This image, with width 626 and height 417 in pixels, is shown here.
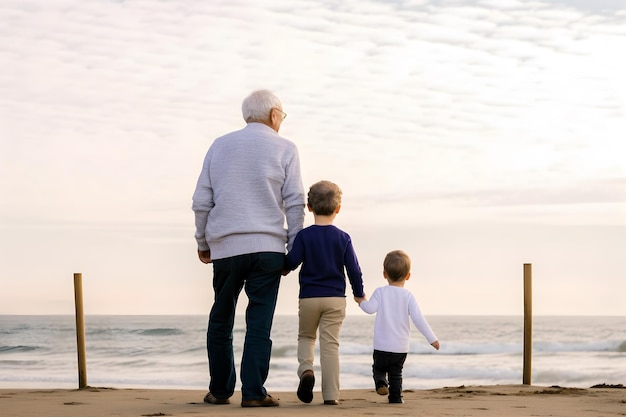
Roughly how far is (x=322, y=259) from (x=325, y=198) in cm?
36

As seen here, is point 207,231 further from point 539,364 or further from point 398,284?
point 539,364

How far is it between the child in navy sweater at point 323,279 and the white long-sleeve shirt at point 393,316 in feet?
1.23

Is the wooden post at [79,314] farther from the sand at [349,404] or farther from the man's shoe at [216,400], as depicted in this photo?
the man's shoe at [216,400]

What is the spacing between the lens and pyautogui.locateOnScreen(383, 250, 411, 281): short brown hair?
5.10m

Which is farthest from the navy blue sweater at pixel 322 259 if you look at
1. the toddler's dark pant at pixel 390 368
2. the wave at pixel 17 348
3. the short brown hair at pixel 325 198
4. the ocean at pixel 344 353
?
the wave at pixel 17 348

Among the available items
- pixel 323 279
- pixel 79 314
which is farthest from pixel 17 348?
pixel 323 279

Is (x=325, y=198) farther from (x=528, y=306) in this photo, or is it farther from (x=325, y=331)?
(x=528, y=306)

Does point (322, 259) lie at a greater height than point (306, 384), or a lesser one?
greater

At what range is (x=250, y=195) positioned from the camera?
4.58 metres

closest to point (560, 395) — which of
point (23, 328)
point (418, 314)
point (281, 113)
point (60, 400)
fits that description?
point (418, 314)

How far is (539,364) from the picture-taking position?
56.5ft

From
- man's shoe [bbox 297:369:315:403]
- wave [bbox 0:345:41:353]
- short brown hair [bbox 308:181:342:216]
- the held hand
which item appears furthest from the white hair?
wave [bbox 0:345:41:353]

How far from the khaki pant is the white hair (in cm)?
110

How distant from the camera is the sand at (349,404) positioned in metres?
4.47
